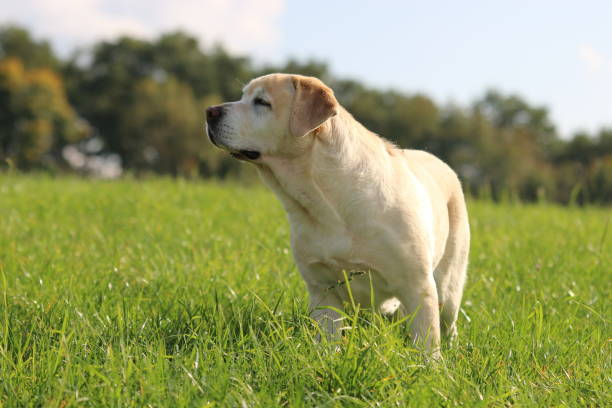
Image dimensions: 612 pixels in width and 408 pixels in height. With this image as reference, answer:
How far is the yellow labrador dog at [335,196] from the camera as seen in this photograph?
3443mm

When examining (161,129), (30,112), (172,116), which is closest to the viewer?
(30,112)

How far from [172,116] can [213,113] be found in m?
37.1

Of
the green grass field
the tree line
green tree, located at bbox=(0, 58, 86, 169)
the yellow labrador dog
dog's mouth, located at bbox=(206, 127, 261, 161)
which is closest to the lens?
the green grass field

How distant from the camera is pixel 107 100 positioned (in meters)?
42.6

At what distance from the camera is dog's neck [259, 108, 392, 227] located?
3.50m

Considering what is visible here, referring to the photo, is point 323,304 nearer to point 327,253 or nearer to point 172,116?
point 327,253

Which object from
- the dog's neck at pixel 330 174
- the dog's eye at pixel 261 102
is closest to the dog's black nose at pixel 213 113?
the dog's eye at pixel 261 102

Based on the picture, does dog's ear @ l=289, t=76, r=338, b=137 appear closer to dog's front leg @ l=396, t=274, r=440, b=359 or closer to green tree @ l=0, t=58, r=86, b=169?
dog's front leg @ l=396, t=274, r=440, b=359

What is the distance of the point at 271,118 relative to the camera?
360cm

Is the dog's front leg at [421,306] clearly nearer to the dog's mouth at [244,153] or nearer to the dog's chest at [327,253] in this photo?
the dog's chest at [327,253]

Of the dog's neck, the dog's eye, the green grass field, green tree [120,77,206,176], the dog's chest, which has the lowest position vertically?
green tree [120,77,206,176]

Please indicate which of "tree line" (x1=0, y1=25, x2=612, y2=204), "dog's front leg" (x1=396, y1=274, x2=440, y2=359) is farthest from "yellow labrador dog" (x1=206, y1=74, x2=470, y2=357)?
"tree line" (x1=0, y1=25, x2=612, y2=204)

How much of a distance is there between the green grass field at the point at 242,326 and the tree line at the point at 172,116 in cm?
2833

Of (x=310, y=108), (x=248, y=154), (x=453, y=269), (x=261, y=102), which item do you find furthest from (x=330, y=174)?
(x=453, y=269)
